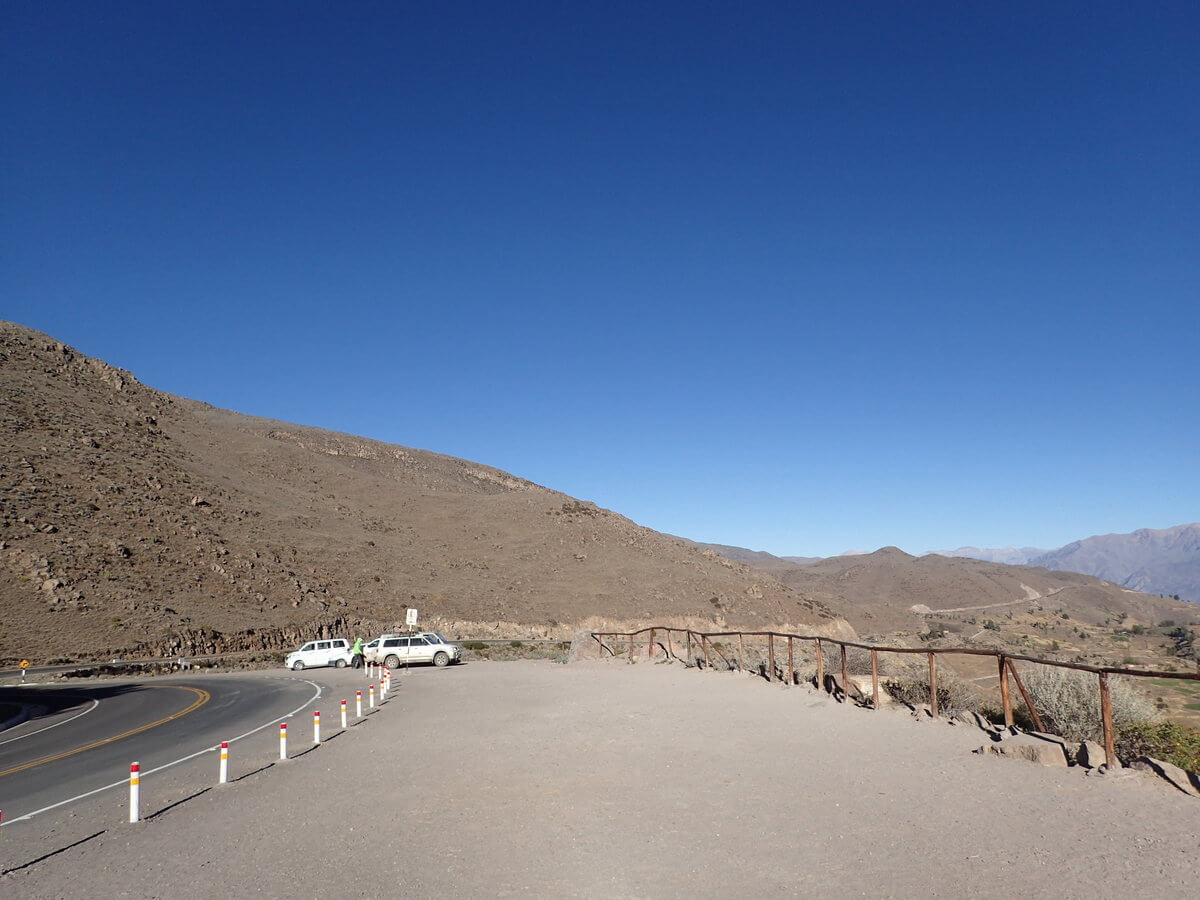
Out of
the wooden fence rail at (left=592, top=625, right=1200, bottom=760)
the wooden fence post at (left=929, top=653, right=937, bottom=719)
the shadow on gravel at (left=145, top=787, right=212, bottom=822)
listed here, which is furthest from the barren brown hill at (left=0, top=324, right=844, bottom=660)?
the wooden fence post at (left=929, top=653, right=937, bottom=719)

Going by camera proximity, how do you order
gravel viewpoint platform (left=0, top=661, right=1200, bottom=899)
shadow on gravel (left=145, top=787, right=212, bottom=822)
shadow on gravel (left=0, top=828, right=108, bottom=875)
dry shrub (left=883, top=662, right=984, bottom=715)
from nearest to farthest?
gravel viewpoint platform (left=0, top=661, right=1200, bottom=899), shadow on gravel (left=0, top=828, right=108, bottom=875), shadow on gravel (left=145, top=787, right=212, bottom=822), dry shrub (left=883, top=662, right=984, bottom=715)

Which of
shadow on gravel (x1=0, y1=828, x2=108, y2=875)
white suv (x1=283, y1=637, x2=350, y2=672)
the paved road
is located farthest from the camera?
white suv (x1=283, y1=637, x2=350, y2=672)

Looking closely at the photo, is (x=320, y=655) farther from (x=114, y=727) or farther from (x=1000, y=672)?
(x=1000, y=672)

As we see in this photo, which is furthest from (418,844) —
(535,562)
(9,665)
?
(535,562)

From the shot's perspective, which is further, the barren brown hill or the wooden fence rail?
the barren brown hill

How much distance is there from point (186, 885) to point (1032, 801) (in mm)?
8333

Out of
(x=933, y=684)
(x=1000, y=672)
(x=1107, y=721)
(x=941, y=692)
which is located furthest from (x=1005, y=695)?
(x=941, y=692)

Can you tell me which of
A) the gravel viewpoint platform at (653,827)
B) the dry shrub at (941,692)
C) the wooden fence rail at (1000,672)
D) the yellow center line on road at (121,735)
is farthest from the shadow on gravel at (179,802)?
the dry shrub at (941,692)

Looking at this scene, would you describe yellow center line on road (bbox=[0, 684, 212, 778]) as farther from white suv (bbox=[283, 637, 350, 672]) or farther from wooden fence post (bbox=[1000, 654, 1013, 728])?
wooden fence post (bbox=[1000, 654, 1013, 728])

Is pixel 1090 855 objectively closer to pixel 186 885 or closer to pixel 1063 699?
pixel 1063 699

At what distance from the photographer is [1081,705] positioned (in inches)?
460

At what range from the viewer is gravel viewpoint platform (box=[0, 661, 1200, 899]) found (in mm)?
6637

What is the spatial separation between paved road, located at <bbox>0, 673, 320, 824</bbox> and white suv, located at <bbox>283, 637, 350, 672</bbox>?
585 centimetres

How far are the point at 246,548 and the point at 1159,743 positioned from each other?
62506 mm
